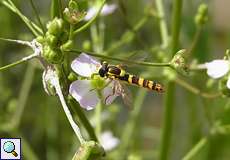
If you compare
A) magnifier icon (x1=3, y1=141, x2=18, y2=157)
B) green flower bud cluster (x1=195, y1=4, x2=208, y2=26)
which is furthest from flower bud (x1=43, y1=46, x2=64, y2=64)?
green flower bud cluster (x1=195, y1=4, x2=208, y2=26)

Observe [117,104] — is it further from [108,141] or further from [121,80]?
[121,80]

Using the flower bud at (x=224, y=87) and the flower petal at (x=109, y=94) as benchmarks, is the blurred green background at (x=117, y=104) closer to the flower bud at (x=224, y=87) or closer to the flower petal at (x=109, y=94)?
the flower bud at (x=224, y=87)

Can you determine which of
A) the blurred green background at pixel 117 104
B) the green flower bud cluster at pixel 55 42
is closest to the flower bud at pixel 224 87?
the blurred green background at pixel 117 104

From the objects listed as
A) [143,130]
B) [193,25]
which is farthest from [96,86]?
[143,130]

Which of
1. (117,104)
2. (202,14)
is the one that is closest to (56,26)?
(202,14)

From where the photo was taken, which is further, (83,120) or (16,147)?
(16,147)

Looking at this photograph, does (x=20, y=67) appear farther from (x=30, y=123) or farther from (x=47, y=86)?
(x=47, y=86)

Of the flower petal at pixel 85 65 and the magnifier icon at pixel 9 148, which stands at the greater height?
the magnifier icon at pixel 9 148
